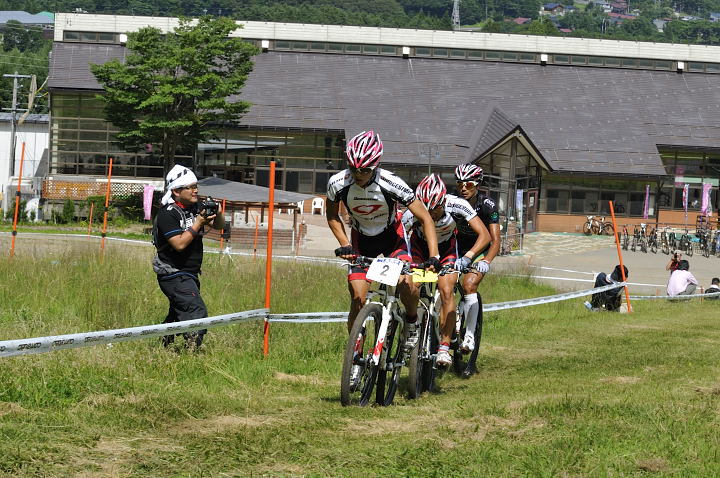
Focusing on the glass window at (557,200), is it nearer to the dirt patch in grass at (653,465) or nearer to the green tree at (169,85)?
the green tree at (169,85)

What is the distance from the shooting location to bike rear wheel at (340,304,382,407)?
7867 mm

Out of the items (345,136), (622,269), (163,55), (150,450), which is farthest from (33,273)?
(345,136)

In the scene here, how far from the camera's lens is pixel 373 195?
8508mm

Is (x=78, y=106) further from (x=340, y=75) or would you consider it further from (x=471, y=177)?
(x=471, y=177)

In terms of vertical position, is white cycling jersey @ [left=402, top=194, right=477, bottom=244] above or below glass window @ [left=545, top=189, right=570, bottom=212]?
below

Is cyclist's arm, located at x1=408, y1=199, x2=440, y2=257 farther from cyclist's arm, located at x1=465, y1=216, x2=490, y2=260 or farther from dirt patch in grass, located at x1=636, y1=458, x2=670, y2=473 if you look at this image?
dirt patch in grass, located at x1=636, y1=458, x2=670, y2=473

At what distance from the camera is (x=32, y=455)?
5777 mm

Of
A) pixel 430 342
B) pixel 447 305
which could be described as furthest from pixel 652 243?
pixel 430 342

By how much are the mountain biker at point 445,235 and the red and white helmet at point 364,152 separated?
1396mm

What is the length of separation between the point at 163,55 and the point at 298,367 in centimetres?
4229

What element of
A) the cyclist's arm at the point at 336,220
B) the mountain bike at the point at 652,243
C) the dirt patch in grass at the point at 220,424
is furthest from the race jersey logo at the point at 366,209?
the mountain bike at the point at 652,243

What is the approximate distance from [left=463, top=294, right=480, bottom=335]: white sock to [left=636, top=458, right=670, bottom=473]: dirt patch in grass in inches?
195

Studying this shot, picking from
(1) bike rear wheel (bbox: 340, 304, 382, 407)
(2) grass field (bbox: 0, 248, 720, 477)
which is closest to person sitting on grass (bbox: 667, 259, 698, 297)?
(2) grass field (bbox: 0, 248, 720, 477)

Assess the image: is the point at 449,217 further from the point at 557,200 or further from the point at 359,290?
the point at 557,200
